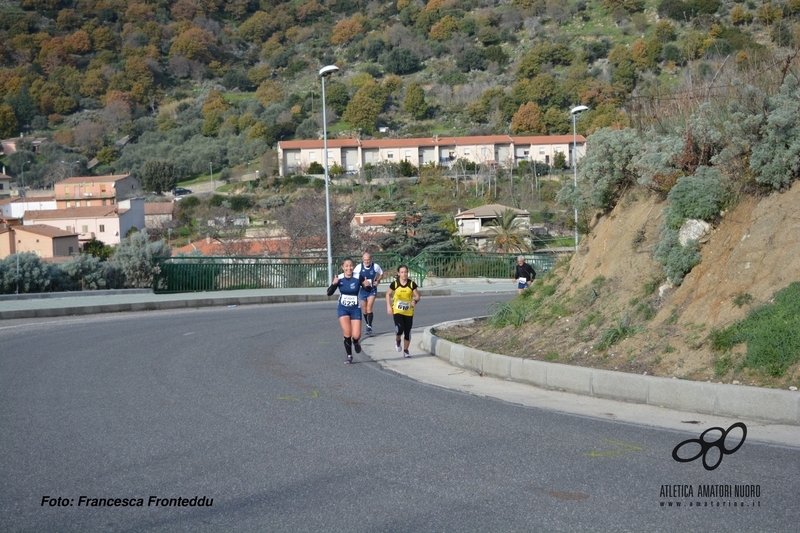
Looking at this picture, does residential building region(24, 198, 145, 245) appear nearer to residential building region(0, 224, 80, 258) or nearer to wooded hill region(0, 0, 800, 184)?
residential building region(0, 224, 80, 258)

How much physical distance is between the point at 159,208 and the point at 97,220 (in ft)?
23.1

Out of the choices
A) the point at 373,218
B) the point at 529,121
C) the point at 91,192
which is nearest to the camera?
the point at 373,218

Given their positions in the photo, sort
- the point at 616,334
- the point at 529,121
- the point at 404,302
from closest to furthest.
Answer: the point at 616,334, the point at 404,302, the point at 529,121

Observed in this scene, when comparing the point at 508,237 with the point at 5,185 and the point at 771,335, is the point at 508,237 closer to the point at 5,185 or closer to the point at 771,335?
the point at 771,335

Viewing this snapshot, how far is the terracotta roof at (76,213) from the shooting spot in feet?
255

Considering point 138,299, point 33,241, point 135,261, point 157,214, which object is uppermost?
point 157,214

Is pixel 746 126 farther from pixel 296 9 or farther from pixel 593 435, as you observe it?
pixel 296 9

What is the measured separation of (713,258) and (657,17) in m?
140

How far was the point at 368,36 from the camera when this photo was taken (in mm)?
168375

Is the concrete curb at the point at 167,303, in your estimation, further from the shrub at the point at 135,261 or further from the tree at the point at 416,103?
the tree at the point at 416,103

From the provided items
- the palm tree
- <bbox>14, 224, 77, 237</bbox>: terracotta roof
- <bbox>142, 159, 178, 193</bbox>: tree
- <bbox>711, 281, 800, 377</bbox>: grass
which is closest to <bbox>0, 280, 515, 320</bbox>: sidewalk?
<bbox>711, 281, 800, 377</bbox>: grass

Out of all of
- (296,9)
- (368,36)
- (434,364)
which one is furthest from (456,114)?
(434,364)

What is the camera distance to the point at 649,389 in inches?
361

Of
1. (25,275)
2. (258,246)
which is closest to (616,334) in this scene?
(25,275)
